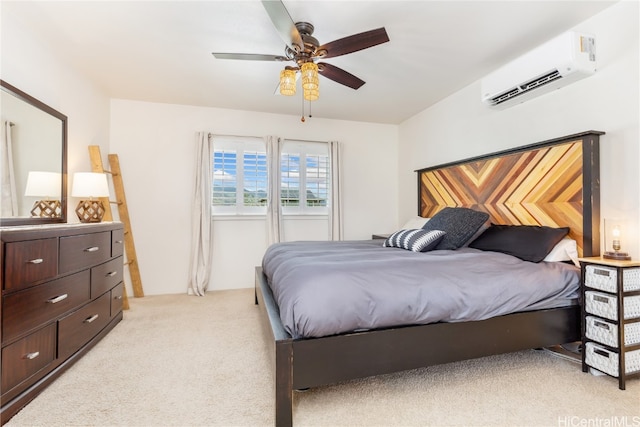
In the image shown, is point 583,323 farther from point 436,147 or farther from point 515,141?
point 436,147

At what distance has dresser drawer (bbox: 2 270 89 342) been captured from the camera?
1550mm

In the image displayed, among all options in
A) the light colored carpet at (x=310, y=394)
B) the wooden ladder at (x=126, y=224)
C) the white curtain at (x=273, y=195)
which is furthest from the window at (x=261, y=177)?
the light colored carpet at (x=310, y=394)

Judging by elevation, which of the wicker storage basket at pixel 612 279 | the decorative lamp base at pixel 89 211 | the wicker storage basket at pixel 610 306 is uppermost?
the decorative lamp base at pixel 89 211

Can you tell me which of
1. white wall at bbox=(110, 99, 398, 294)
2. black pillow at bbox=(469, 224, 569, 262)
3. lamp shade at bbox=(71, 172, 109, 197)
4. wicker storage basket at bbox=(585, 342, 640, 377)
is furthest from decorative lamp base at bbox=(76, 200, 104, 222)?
wicker storage basket at bbox=(585, 342, 640, 377)

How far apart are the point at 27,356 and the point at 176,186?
250cm

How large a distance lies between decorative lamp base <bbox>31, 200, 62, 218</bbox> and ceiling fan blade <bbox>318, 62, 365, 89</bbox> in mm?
2336

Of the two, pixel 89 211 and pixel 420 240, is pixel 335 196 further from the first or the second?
pixel 89 211

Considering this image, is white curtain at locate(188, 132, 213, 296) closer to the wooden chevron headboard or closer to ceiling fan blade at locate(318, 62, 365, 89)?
ceiling fan blade at locate(318, 62, 365, 89)

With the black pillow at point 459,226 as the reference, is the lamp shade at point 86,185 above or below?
above

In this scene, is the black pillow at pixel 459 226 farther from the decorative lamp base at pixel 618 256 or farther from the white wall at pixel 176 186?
the white wall at pixel 176 186

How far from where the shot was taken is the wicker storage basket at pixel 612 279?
5.68 ft

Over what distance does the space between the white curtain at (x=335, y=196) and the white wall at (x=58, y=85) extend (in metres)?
2.79

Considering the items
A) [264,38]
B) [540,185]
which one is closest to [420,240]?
[540,185]

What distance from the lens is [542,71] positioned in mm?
2279
